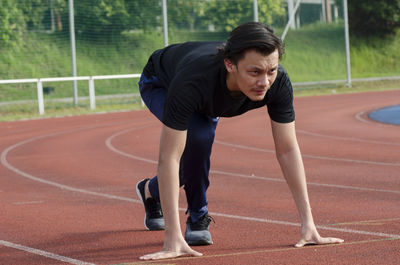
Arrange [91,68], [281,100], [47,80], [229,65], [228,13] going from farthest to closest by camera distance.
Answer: [228,13] < [91,68] < [47,80] < [281,100] < [229,65]

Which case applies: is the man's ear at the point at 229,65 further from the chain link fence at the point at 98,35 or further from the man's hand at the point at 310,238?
the chain link fence at the point at 98,35

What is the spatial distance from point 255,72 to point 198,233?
139cm

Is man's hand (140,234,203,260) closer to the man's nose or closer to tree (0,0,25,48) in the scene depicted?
the man's nose

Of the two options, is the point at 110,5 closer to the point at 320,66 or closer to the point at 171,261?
the point at 320,66

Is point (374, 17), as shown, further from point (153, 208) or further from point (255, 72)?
point (255, 72)

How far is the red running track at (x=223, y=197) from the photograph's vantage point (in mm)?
5309

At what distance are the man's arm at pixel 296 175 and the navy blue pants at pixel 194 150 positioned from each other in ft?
1.40

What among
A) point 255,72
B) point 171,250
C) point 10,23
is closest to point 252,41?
point 255,72

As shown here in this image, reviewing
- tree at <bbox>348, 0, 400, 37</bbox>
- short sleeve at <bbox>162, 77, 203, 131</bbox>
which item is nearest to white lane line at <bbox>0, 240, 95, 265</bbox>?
short sleeve at <bbox>162, 77, 203, 131</bbox>

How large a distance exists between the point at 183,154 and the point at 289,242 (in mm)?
925

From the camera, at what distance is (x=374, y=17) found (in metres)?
43.1

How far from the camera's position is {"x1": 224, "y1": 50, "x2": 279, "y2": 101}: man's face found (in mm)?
4504

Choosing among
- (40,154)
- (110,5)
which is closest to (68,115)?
(110,5)

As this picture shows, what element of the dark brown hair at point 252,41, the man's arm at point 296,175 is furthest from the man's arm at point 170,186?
the man's arm at point 296,175
